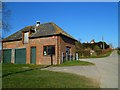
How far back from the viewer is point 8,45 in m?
34.5

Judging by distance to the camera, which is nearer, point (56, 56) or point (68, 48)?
point (56, 56)

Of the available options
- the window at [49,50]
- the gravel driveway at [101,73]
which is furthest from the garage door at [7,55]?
the gravel driveway at [101,73]

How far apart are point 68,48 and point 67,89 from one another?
73.5ft

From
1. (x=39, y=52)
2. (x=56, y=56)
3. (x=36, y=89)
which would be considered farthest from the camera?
(x=39, y=52)

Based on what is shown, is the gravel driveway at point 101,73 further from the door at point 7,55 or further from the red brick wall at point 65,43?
the door at point 7,55

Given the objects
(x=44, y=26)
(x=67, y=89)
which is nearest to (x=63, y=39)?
(x=44, y=26)

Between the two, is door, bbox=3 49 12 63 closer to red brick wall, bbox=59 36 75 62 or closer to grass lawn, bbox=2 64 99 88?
red brick wall, bbox=59 36 75 62

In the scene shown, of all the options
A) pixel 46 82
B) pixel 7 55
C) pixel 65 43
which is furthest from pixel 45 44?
pixel 46 82

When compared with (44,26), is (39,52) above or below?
below

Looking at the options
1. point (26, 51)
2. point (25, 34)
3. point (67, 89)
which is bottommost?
point (67, 89)

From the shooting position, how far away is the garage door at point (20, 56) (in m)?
32.0

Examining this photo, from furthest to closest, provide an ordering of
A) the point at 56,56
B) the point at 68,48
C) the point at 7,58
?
the point at 7,58
the point at 68,48
the point at 56,56

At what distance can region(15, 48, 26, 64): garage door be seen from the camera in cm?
3203

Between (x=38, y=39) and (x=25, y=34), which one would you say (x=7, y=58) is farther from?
(x=38, y=39)
